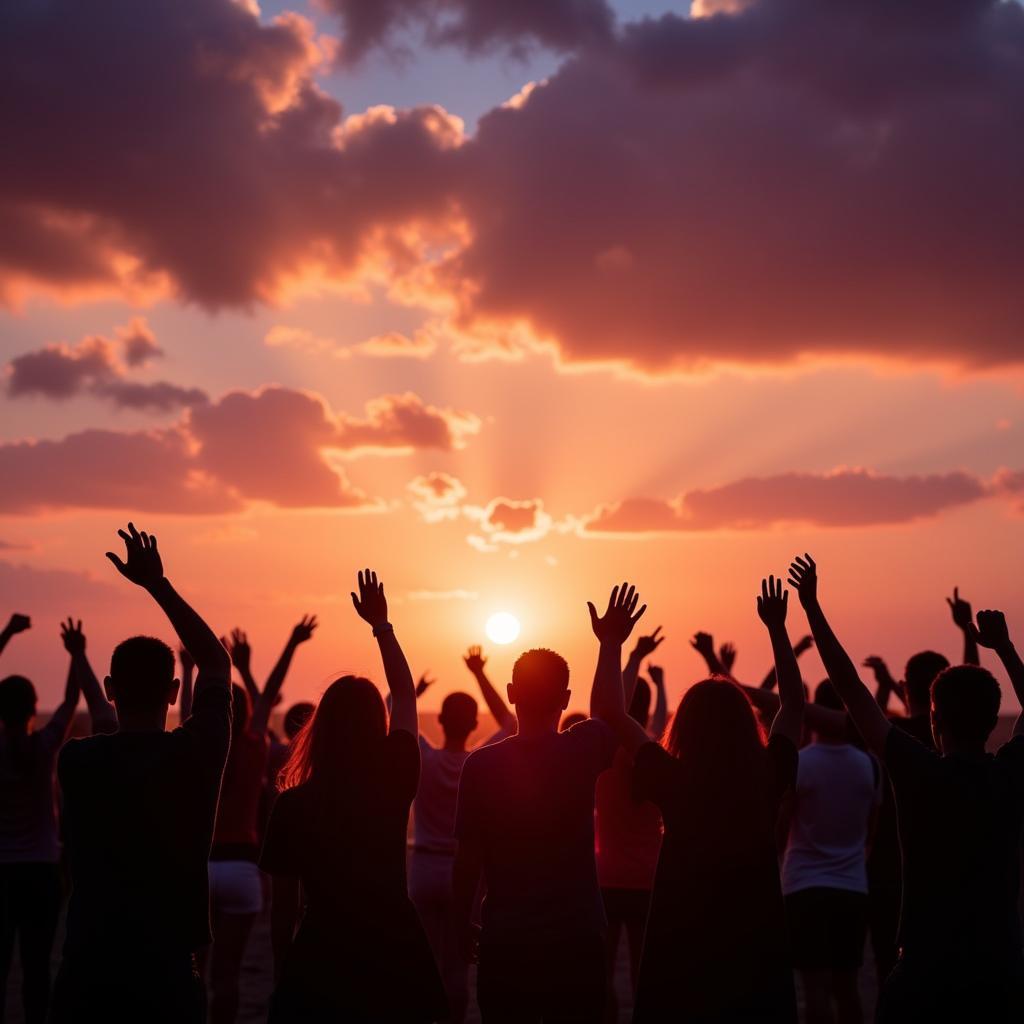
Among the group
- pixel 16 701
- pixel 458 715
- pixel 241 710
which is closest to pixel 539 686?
pixel 241 710

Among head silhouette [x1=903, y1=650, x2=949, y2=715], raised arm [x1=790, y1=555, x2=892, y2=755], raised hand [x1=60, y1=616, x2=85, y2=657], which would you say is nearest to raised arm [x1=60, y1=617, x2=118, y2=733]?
→ raised hand [x1=60, y1=616, x2=85, y2=657]

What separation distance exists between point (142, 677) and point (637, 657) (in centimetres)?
337

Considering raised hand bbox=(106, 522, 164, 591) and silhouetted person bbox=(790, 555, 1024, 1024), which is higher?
raised hand bbox=(106, 522, 164, 591)

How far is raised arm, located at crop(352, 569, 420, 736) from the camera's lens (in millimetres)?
5870

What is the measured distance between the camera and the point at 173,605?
528cm

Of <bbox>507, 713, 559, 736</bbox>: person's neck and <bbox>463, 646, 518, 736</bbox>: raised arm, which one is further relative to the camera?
<bbox>463, 646, 518, 736</bbox>: raised arm

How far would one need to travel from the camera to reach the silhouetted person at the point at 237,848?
30.0ft

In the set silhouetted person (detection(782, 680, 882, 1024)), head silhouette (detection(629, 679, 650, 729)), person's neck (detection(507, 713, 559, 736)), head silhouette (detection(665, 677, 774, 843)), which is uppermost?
head silhouette (detection(629, 679, 650, 729))

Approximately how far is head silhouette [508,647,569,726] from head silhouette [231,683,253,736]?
2.98 metres

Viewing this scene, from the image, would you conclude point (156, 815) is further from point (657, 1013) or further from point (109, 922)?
point (657, 1013)

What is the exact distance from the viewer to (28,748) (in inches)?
356

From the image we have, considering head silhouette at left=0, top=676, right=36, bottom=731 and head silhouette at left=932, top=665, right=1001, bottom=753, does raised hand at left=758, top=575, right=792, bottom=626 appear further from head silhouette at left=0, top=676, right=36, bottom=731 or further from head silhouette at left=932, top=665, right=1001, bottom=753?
head silhouette at left=0, top=676, right=36, bottom=731

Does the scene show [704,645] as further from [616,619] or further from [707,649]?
[616,619]

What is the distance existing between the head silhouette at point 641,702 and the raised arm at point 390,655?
121 inches
